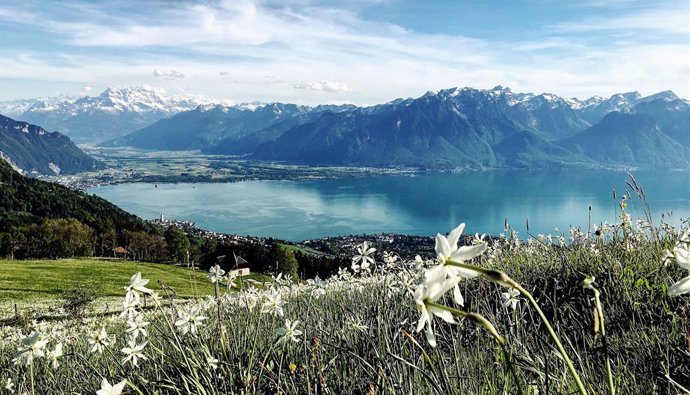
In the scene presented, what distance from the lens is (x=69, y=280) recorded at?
1532 inches

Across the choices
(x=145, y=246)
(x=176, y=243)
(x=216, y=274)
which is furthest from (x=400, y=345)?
(x=176, y=243)

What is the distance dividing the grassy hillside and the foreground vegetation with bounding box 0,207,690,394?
23225 mm

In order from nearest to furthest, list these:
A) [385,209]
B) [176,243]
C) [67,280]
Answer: [67,280] < [176,243] < [385,209]

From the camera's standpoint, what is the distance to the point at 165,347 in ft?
15.1

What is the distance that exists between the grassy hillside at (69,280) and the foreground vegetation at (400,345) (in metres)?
23.2

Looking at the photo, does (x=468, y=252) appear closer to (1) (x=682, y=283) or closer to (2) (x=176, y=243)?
(1) (x=682, y=283)

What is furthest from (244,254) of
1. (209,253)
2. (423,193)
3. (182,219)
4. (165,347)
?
(423,193)

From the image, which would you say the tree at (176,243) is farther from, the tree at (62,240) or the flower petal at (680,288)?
the flower petal at (680,288)

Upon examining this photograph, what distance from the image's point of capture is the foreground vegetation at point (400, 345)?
2678mm

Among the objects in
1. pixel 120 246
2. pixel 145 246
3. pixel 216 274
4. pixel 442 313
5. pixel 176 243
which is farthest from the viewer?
pixel 176 243

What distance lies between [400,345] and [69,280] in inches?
1670

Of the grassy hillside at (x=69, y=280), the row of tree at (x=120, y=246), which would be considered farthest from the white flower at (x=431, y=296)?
the row of tree at (x=120, y=246)

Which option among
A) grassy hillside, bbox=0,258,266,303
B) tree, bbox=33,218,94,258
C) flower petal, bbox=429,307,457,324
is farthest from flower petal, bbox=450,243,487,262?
tree, bbox=33,218,94,258

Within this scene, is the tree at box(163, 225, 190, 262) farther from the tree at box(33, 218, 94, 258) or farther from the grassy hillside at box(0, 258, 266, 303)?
the grassy hillside at box(0, 258, 266, 303)
